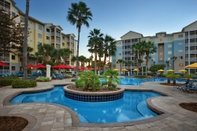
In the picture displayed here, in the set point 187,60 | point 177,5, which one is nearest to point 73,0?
point 177,5

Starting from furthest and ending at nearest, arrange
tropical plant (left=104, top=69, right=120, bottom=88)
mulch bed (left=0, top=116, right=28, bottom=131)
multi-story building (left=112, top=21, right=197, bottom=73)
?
multi-story building (left=112, top=21, right=197, bottom=73) < tropical plant (left=104, top=69, right=120, bottom=88) < mulch bed (left=0, top=116, right=28, bottom=131)

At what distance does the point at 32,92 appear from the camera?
1027 cm

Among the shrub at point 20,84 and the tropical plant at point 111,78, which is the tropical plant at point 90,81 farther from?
the shrub at point 20,84

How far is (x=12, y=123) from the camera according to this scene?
12.6 feet

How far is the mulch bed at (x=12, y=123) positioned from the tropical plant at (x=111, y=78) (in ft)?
21.7

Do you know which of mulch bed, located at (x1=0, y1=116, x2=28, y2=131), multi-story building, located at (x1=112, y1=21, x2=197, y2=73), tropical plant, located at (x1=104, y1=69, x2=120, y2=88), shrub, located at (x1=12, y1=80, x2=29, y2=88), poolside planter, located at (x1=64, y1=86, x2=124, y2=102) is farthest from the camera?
multi-story building, located at (x1=112, y1=21, x2=197, y2=73)

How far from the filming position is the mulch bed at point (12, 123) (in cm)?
347

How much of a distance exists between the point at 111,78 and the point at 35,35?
33.6 metres

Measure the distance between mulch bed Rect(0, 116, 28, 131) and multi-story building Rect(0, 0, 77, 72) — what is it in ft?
79.7

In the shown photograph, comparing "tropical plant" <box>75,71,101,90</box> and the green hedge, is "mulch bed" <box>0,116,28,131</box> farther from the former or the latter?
the green hedge

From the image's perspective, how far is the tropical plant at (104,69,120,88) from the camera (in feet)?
31.5

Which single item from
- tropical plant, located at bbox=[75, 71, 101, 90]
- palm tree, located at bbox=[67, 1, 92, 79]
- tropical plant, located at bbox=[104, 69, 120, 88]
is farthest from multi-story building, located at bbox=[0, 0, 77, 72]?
tropical plant, located at bbox=[104, 69, 120, 88]

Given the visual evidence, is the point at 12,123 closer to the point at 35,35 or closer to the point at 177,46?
the point at 35,35

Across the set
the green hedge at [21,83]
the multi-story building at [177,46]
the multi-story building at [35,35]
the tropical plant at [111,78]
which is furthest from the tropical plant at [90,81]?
the multi-story building at [177,46]
